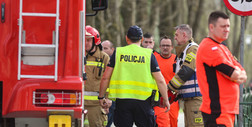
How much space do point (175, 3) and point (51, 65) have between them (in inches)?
1125

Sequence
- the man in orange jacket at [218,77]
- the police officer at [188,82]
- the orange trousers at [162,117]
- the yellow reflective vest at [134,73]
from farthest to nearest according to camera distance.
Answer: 1. the orange trousers at [162,117]
2. the police officer at [188,82]
3. the yellow reflective vest at [134,73]
4. the man in orange jacket at [218,77]

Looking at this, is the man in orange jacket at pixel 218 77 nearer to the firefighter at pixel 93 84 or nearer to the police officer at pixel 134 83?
the police officer at pixel 134 83

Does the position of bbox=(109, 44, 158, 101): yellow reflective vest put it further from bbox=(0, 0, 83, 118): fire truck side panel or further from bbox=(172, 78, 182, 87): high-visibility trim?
bbox=(0, 0, 83, 118): fire truck side panel

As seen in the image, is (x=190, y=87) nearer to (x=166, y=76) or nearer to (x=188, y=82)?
(x=188, y=82)

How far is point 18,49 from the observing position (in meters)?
6.26

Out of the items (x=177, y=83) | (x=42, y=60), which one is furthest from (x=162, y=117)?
(x=42, y=60)

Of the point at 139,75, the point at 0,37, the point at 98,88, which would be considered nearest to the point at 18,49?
the point at 0,37

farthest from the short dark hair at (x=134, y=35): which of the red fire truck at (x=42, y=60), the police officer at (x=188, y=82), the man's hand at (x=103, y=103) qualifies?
the red fire truck at (x=42, y=60)

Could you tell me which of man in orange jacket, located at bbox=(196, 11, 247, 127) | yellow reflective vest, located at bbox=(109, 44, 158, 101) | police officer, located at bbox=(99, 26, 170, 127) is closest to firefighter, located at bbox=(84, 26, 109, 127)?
police officer, located at bbox=(99, 26, 170, 127)

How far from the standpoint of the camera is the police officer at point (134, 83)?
26.5 feet

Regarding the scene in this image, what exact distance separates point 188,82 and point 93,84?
1.50 m

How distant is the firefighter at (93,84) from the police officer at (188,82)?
1.18 m

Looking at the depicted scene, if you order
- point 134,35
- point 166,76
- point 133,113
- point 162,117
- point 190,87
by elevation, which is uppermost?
point 134,35

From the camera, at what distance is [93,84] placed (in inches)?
365
